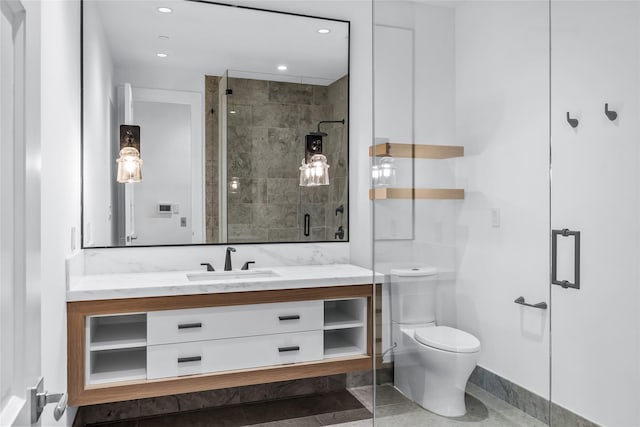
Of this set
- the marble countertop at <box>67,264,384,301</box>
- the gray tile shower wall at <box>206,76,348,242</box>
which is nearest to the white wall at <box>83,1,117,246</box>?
the marble countertop at <box>67,264,384,301</box>

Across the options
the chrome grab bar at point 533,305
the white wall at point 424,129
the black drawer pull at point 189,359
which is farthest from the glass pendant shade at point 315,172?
the chrome grab bar at point 533,305

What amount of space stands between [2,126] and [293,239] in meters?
2.41

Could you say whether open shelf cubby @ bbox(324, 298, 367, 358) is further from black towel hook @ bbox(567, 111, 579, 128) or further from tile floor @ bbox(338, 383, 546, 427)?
black towel hook @ bbox(567, 111, 579, 128)

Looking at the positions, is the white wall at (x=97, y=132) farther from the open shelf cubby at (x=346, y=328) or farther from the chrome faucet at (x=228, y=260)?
the open shelf cubby at (x=346, y=328)

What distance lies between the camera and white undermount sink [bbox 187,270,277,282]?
2752 millimetres

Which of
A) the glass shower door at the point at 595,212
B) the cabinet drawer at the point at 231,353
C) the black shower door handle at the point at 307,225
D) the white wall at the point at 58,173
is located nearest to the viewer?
the glass shower door at the point at 595,212

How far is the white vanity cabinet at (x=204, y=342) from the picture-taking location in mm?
2240

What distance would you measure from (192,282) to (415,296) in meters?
1.29

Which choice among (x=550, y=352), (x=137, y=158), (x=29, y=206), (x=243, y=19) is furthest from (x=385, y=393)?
(x=243, y=19)

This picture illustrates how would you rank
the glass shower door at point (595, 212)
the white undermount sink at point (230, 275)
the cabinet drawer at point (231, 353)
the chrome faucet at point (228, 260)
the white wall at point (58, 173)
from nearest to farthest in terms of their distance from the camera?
the glass shower door at point (595, 212) < the white wall at point (58, 173) < the cabinet drawer at point (231, 353) < the white undermount sink at point (230, 275) < the chrome faucet at point (228, 260)

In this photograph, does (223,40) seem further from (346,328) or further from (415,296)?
(415,296)

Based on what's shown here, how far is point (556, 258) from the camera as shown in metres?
1.49

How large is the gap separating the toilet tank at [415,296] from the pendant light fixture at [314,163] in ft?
5.36

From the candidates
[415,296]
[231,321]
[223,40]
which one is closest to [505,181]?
[415,296]
